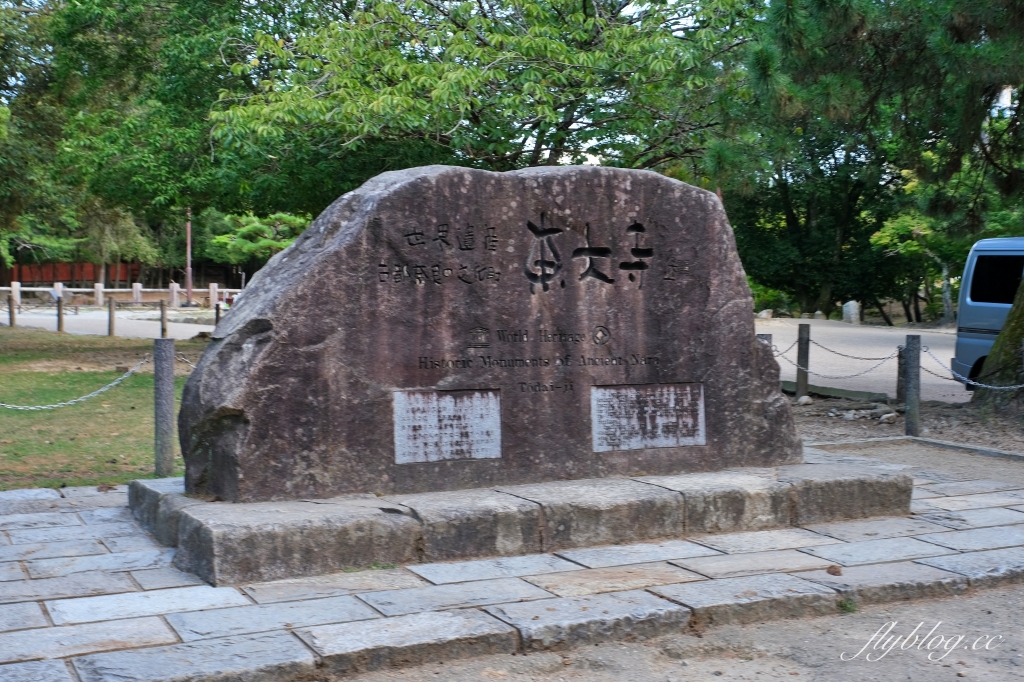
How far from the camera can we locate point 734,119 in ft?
42.3

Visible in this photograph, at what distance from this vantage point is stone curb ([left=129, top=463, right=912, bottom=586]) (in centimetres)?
481

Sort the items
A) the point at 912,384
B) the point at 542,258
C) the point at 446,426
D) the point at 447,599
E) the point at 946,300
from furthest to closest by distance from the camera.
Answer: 1. the point at 946,300
2. the point at 912,384
3. the point at 542,258
4. the point at 446,426
5. the point at 447,599

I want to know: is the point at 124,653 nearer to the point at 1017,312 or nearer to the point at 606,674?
the point at 606,674

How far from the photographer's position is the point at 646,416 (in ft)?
20.6

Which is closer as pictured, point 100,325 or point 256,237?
point 100,325

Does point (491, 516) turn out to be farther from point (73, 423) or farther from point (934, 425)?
point (934, 425)

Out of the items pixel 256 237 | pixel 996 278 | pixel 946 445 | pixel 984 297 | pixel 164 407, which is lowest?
pixel 946 445

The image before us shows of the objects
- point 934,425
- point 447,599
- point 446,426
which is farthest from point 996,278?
point 447,599

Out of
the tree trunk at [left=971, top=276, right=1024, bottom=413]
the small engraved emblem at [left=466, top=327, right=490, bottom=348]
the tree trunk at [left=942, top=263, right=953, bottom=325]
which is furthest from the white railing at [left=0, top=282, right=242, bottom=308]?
the small engraved emblem at [left=466, top=327, right=490, bottom=348]

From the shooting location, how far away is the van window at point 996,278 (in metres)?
12.6

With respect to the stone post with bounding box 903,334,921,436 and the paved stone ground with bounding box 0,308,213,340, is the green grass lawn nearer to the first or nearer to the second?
the paved stone ground with bounding box 0,308,213,340

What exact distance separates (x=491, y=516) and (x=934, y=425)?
719 centimetres

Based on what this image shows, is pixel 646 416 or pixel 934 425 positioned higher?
pixel 646 416

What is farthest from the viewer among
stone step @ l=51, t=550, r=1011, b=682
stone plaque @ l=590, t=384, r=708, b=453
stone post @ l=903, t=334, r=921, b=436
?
stone post @ l=903, t=334, r=921, b=436
